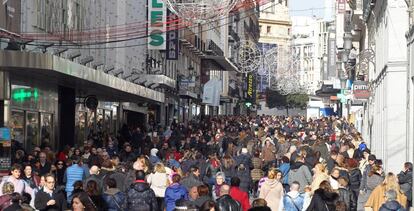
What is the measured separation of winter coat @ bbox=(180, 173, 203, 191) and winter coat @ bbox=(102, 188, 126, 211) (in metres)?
3.24

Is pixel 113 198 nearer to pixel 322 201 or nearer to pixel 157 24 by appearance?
pixel 322 201

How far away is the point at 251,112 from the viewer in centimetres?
12950

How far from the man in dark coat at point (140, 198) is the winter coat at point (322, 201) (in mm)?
2421

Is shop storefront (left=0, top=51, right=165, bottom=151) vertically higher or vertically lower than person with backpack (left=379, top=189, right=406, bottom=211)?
higher

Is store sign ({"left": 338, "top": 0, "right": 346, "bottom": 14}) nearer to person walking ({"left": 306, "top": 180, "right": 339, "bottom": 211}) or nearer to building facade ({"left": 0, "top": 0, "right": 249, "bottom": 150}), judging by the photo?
building facade ({"left": 0, "top": 0, "right": 249, "bottom": 150})

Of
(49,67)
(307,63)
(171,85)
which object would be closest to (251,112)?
(307,63)

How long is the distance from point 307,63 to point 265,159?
14702 centimetres

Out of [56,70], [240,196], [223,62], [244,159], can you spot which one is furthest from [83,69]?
[223,62]

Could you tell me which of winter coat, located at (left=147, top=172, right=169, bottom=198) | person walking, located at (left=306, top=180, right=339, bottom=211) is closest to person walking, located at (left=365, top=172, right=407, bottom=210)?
person walking, located at (left=306, top=180, right=339, bottom=211)

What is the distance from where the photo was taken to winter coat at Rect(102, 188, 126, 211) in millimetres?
16016

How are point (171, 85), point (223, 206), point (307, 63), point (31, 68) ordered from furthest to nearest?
1. point (307, 63)
2. point (171, 85)
3. point (31, 68)
4. point (223, 206)

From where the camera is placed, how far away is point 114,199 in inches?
635

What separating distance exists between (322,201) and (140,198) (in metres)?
2.73

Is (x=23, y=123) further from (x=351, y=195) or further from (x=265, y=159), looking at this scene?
(x=351, y=195)
